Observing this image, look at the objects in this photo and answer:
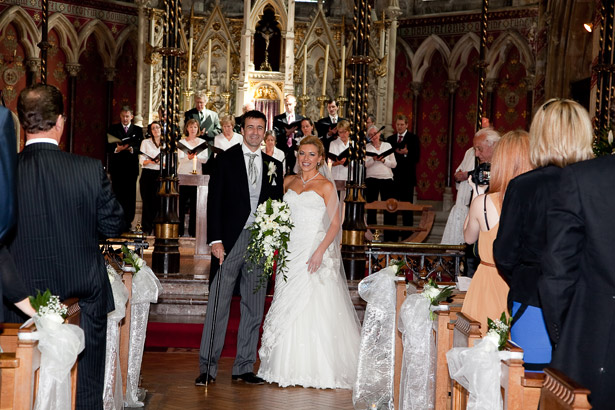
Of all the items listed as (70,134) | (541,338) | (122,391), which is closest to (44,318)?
(541,338)

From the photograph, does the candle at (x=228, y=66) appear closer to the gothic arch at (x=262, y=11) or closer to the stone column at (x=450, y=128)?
the gothic arch at (x=262, y=11)

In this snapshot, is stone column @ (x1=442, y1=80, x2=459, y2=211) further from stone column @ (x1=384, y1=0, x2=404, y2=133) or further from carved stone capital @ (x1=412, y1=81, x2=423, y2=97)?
stone column @ (x1=384, y1=0, x2=404, y2=133)

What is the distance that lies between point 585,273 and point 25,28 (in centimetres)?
1239

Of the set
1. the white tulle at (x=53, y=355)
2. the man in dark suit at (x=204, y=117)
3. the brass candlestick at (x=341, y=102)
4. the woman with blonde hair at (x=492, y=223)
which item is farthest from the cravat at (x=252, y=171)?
the brass candlestick at (x=341, y=102)

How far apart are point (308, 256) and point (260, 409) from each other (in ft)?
4.22

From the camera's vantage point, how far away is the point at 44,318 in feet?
9.38

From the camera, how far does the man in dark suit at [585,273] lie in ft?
9.07

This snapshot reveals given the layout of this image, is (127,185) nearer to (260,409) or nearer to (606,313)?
(260,409)

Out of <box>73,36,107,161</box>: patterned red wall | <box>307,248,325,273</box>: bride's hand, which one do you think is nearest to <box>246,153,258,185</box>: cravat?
<box>307,248,325,273</box>: bride's hand

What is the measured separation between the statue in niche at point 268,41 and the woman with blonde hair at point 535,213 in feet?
35.6

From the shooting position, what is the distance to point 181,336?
23.7 ft

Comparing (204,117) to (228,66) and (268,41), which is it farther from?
(268,41)

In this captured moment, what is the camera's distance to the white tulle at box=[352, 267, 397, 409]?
5238 mm

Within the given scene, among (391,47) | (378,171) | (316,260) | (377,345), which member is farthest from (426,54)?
(377,345)
